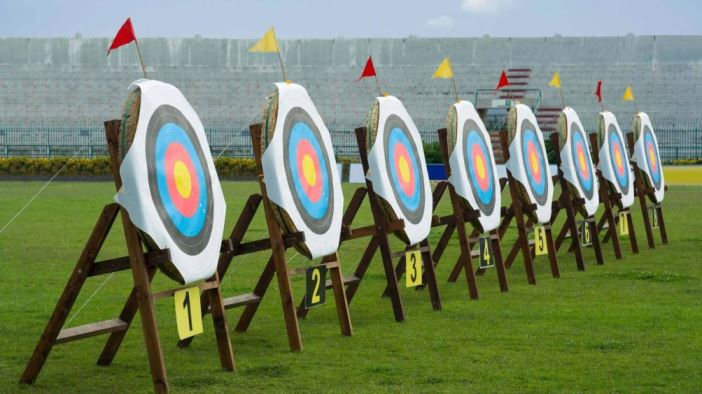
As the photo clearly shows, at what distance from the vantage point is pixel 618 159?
46.7ft

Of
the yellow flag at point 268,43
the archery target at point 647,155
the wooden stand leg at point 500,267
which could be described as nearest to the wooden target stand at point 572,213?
the wooden stand leg at point 500,267

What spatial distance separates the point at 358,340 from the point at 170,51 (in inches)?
1869

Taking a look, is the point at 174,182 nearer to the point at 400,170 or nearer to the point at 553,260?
the point at 400,170

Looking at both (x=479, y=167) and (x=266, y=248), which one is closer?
(x=266, y=248)

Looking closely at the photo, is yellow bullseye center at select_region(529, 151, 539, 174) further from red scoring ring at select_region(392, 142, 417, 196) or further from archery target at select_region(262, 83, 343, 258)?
archery target at select_region(262, 83, 343, 258)

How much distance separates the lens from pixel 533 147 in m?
11.4

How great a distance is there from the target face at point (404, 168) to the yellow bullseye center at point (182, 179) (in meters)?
2.37

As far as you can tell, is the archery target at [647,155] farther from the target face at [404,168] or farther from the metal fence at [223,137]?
the metal fence at [223,137]

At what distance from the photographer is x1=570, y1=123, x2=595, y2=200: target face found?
40.8ft

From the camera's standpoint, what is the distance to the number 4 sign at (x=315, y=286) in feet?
22.9

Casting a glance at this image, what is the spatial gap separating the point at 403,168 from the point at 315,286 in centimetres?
176

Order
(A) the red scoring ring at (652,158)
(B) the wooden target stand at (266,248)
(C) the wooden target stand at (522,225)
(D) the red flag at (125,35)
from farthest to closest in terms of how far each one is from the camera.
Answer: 1. (A) the red scoring ring at (652,158)
2. (C) the wooden target stand at (522,225)
3. (B) the wooden target stand at (266,248)
4. (D) the red flag at (125,35)

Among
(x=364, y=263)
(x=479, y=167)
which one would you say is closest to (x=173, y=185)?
(x=364, y=263)

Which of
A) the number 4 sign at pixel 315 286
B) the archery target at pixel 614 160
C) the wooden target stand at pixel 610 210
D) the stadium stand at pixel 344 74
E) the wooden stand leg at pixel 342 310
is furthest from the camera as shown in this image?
the stadium stand at pixel 344 74
